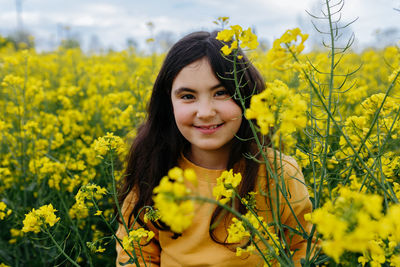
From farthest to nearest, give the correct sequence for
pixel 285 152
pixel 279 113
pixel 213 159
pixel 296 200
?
pixel 285 152, pixel 213 159, pixel 296 200, pixel 279 113

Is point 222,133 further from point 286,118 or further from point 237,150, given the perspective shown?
point 286,118

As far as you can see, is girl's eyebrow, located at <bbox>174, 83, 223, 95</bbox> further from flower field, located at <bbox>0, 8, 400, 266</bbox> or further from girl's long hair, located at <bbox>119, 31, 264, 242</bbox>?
flower field, located at <bbox>0, 8, 400, 266</bbox>

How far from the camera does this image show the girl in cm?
150

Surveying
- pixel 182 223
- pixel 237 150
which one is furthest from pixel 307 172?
pixel 182 223

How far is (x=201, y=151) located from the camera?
1823 millimetres

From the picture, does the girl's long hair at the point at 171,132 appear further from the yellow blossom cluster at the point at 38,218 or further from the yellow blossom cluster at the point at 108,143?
the yellow blossom cluster at the point at 38,218

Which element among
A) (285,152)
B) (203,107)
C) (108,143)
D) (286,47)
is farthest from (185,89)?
(285,152)

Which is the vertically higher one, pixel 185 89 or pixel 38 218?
pixel 185 89

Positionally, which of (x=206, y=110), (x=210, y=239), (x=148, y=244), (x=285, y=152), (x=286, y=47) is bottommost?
(x=148, y=244)

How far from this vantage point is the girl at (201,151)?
1504 mm

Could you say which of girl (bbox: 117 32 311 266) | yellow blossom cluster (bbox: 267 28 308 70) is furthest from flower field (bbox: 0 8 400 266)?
girl (bbox: 117 32 311 266)

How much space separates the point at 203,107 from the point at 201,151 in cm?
42

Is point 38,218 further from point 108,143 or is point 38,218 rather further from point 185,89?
point 185,89

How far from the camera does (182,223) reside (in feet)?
1.84
